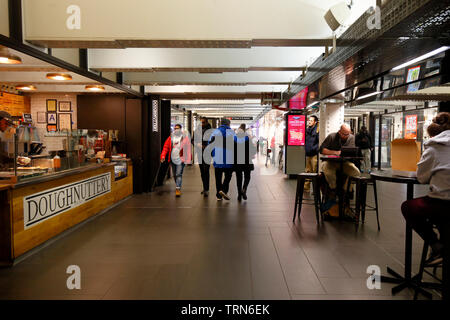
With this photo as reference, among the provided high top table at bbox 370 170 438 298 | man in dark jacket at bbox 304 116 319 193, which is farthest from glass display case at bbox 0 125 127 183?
man in dark jacket at bbox 304 116 319 193

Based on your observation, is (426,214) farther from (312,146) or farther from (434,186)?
(312,146)

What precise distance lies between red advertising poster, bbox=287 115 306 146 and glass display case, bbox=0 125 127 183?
5490 millimetres

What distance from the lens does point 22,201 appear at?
3443 mm

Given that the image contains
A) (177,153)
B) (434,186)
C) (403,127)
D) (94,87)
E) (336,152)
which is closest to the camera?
(434,186)

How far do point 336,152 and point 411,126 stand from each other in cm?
829

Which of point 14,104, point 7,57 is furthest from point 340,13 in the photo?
point 14,104

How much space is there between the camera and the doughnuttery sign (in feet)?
11.8

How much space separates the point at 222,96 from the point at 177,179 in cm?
271

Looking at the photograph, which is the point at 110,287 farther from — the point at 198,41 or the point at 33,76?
the point at 33,76

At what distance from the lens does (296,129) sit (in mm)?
10062

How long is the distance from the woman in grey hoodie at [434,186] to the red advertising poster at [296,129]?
7316 millimetres

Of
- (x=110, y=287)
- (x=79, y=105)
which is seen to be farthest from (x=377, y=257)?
(x=79, y=105)

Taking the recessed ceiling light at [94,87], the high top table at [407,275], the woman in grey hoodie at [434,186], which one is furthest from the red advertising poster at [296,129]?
the woman in grey hoodie at [434,186]
